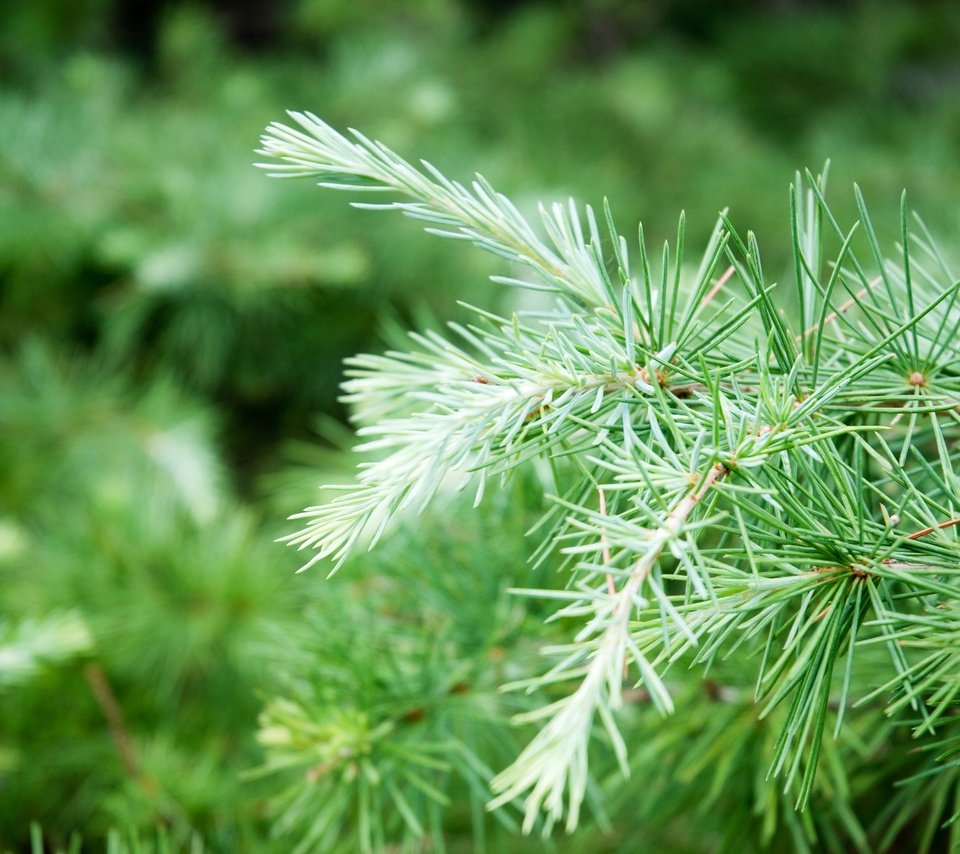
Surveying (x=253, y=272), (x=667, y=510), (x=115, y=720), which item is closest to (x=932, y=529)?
(x=667, y=510)

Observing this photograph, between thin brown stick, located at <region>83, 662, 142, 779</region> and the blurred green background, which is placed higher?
the blurred green background

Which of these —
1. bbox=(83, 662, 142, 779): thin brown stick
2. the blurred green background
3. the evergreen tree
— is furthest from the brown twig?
bbox=(83, 662, 142, 779): thin brown stick

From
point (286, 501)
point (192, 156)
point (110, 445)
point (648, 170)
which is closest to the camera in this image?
point (286, 501)

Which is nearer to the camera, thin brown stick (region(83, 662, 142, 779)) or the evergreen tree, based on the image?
the evergreen tree

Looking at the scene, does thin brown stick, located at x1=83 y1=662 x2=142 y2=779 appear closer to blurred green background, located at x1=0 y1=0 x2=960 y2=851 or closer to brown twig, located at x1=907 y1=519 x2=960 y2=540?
blurred green background, located at x1=0 y1=0 x2=960 y2=851

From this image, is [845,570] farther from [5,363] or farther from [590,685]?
[5,363]

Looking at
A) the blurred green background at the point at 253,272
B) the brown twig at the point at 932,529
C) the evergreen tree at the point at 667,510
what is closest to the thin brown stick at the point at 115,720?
the blurred green background at the point at 253,272

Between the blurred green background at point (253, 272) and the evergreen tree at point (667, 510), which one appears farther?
the blurred green background at point (253, 272)

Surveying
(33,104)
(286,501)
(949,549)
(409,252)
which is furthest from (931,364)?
(33,104)

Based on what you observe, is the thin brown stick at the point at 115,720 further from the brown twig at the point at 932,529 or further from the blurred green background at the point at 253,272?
the brown twig at the point at 932,529
